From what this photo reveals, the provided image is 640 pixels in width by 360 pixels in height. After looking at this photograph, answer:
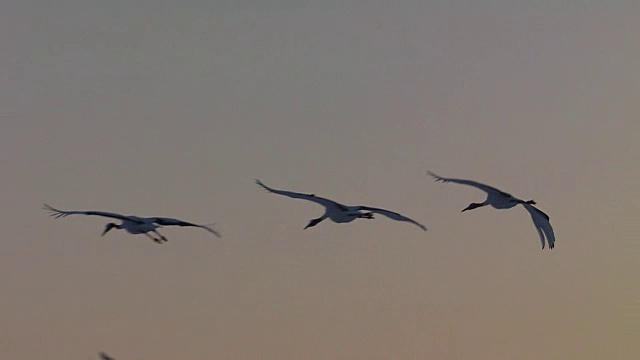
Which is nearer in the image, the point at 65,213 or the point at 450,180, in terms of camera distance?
the point at 450,180

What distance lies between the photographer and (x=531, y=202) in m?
78.1

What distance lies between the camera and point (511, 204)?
7938 centimetres

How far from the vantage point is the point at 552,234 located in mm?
83000

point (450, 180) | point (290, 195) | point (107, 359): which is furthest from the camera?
point (107, 359)

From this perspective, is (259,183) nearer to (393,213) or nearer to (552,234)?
(393,213)

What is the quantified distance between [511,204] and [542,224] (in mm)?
3166

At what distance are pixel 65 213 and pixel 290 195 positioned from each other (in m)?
8.74

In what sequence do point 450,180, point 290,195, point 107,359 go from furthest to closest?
point 107,359 < point 290,195 < point 450,180

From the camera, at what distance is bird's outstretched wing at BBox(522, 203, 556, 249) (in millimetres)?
80938

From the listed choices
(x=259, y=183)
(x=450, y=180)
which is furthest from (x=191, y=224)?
(x=450, y=180)

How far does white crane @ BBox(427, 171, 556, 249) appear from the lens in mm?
77519

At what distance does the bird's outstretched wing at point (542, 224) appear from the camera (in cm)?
8094

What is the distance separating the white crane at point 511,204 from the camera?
7752cm

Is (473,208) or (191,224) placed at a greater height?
(473,208)
